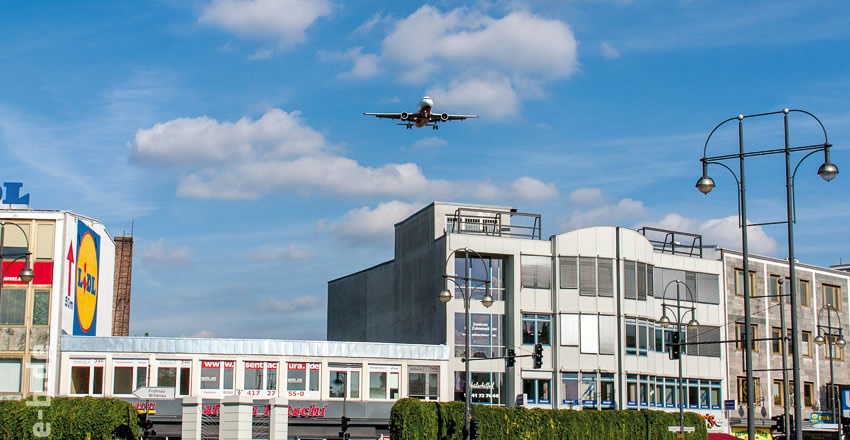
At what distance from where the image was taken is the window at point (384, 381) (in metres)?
52.2

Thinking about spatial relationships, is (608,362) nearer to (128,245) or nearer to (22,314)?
(22,314)

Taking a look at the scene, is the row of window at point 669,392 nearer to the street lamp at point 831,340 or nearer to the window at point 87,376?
the street lamp at point 831,340

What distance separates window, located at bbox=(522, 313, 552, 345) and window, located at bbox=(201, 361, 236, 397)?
1663cm

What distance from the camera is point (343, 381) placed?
169ft

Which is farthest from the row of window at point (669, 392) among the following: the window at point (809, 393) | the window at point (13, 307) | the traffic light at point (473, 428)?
the window at point (13, 307)

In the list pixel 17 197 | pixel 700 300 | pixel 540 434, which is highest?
pixel 17 197

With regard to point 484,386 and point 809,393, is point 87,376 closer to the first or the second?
point 484,386

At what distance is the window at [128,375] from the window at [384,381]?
37.8ft

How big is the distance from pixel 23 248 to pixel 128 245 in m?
41.9

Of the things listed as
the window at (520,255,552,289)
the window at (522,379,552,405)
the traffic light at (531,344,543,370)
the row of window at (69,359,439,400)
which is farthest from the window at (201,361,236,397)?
the traffic light at (531,344,543,370)

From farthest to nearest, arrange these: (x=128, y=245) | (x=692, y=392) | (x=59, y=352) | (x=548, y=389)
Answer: (x=128, y=245) → (x=692, y=392) → (x=548, y=389) → (x=59, y=352)

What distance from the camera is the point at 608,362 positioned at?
187 feet

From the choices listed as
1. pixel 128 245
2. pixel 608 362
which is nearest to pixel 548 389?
pixel 608 362

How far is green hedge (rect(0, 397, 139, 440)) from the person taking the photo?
34.3 metres
